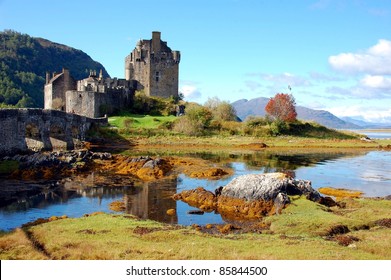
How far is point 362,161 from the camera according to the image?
55.9m

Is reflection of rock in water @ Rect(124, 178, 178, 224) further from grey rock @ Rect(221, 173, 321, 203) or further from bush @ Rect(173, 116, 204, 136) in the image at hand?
bush @ Rect(173, 116, 204, 136)

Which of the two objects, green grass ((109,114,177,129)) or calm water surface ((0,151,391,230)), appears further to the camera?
green grass ((109,114,177,129))

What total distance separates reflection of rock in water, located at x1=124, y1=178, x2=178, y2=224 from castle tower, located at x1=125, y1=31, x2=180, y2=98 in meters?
58.1

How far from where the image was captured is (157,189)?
32.4 m

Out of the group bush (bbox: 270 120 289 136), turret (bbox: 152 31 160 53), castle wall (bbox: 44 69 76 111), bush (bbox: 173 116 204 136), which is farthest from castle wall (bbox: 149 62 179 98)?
bush (bbox: 270 120 289 136)

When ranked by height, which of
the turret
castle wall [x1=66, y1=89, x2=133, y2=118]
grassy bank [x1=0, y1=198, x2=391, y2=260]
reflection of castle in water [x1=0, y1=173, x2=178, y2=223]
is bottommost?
reflection of castle in water [x1=0, y1=173, x2=178, y2=223]

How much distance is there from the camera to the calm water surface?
24.6m

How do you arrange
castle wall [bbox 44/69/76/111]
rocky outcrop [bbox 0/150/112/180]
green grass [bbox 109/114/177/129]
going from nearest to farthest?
rocky outcrop [bbox 0/150/112/180] → green grass [bbox 109/114/177/129] → castle wall [bbox 44/69/76/111]

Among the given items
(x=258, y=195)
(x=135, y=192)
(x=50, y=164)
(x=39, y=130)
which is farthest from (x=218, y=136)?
(x=258, y=195)

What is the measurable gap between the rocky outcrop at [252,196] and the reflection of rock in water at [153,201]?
56.2 inches

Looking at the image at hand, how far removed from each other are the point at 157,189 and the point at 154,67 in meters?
61.5
